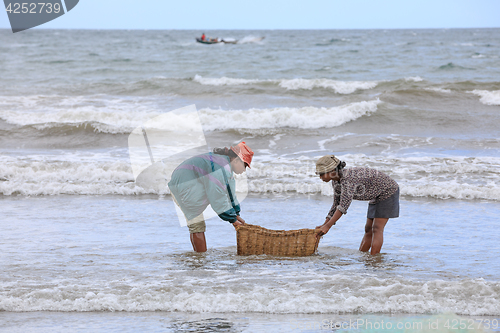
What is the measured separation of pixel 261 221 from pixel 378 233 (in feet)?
6.39

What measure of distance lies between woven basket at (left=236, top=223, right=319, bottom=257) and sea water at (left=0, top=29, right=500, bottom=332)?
0.11 m

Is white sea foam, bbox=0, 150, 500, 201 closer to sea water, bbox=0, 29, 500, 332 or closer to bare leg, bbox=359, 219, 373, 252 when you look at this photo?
sea water, bbox=0, 29, 500, 332

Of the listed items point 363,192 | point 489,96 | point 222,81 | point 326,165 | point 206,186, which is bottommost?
point 489,96

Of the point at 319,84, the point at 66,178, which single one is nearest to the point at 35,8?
the point at 66,178

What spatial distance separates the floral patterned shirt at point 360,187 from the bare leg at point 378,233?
216 millimetres

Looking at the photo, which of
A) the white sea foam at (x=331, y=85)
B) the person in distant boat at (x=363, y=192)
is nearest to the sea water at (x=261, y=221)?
the person in distant boat at (x=363, y=192)

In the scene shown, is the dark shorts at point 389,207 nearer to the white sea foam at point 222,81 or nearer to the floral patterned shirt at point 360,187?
the floral patterned shirt at point 360,187

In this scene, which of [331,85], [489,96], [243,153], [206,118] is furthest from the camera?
[331,85]

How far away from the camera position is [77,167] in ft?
31.6

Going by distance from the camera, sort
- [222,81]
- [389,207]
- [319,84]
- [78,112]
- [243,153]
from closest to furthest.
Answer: [243,153], [389,207], [78,112], [319,84], [222,81]

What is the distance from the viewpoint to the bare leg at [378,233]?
5.27 meters

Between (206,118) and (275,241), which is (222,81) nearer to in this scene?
(206,118)

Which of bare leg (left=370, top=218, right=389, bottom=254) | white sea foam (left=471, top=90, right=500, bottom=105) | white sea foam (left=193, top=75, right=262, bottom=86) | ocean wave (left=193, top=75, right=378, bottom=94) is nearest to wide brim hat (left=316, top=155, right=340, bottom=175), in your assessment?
bare leg (left=370, top=218, right=389, bottom=254)

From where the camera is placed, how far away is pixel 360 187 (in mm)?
5020
